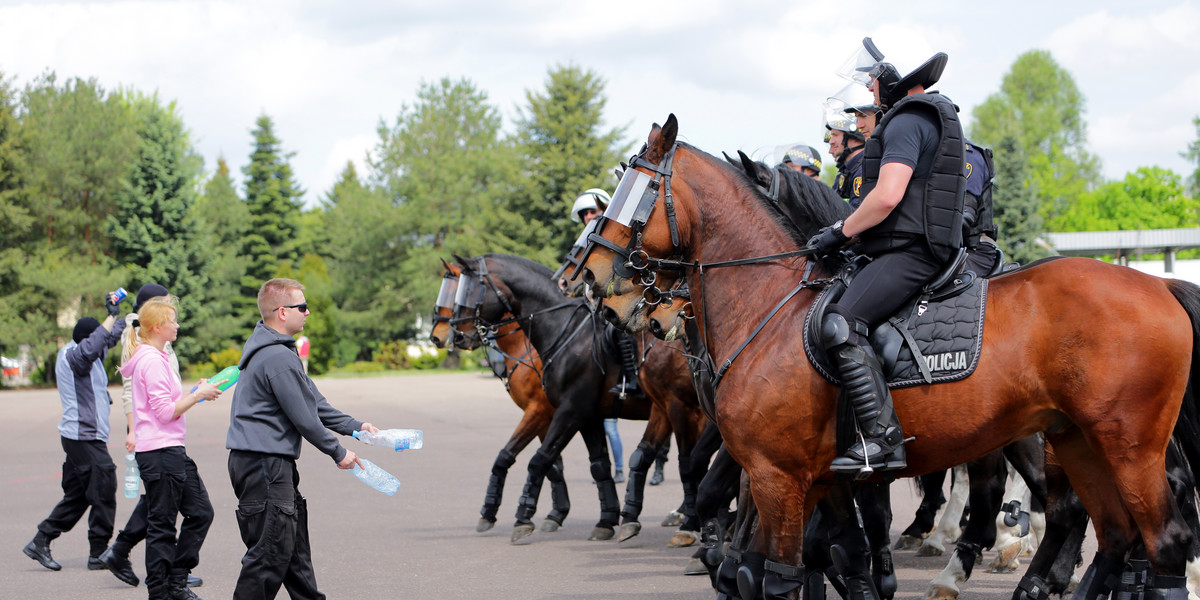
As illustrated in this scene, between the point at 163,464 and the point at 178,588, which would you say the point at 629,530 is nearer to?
the point at 178,588

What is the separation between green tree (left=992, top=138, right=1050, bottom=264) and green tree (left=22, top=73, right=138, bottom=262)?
35959mm

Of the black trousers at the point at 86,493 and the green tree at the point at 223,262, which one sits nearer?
the black trousers at the point at 86,493

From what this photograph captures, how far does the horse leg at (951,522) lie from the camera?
8086 mm

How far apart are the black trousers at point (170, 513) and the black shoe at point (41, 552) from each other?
6.27 feet

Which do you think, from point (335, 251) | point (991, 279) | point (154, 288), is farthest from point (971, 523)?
point (335, 251)

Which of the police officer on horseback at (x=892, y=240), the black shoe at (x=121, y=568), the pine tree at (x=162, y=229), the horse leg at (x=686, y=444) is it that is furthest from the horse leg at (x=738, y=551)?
the pine tree at (x=162, y=229)

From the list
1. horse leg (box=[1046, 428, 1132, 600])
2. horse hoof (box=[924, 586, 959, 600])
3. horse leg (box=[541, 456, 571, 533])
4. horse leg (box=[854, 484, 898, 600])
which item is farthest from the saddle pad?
horse leg (box=[541, 456, 571, 533])

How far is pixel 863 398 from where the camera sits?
14.3 feet

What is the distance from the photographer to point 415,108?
194 feet

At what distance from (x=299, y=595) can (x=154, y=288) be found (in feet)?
9.66

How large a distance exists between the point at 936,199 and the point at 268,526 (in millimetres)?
3540

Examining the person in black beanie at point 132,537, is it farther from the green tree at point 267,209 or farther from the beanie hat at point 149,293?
the green tree at point 267,209

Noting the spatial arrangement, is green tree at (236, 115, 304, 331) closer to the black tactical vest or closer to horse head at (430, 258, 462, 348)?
horse head at (430, 258, 462, 348)

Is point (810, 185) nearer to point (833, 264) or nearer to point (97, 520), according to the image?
point (833, 264)
